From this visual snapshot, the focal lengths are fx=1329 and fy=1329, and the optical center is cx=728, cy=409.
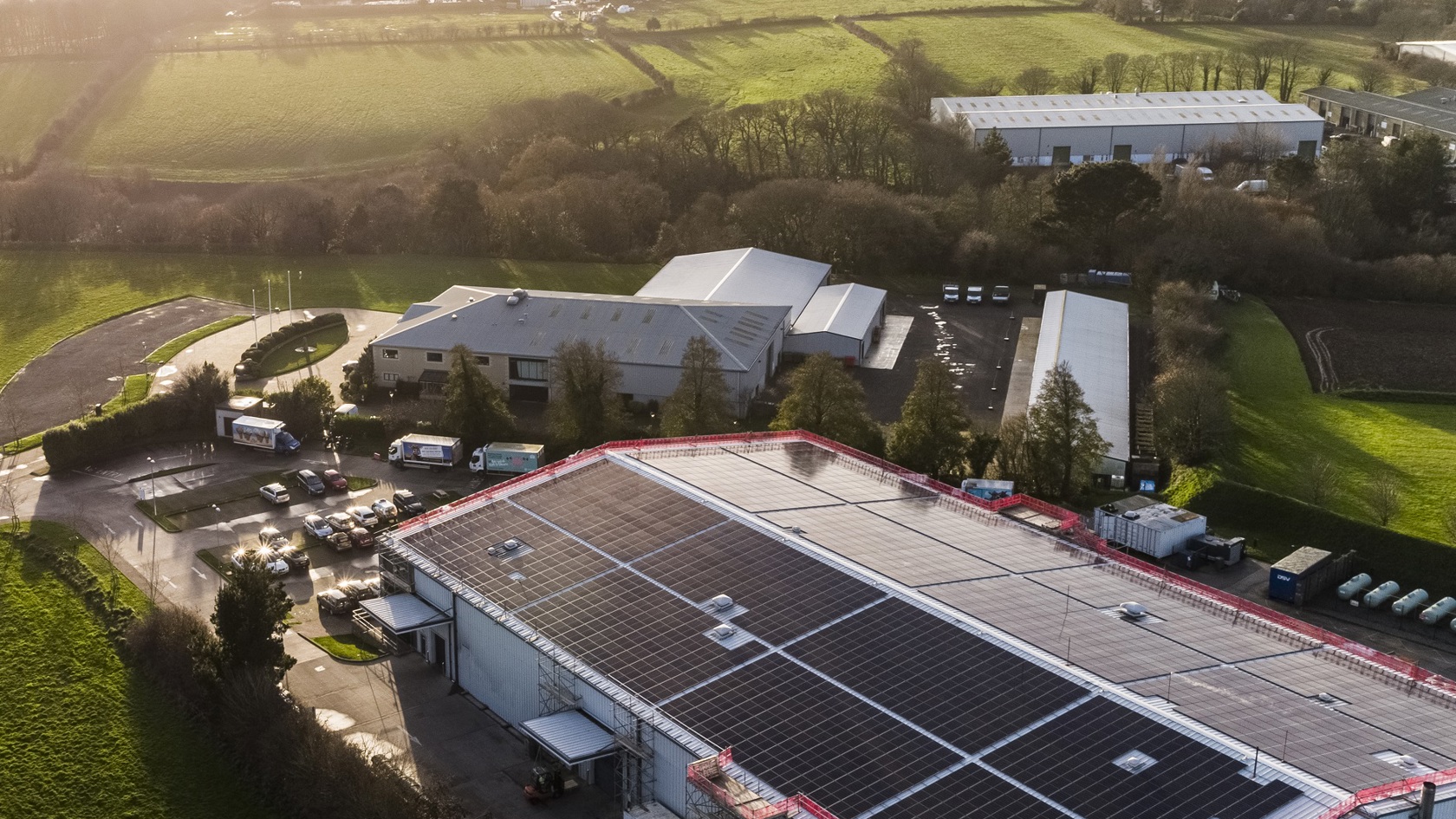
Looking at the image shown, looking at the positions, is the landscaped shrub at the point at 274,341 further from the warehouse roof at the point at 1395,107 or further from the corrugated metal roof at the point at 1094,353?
the warehouse roof at the point at 1395,107

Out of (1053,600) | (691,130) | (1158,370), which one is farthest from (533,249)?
(1053,600)

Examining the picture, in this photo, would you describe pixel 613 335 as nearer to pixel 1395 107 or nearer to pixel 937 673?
pixel 937 673

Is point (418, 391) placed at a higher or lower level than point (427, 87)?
lower

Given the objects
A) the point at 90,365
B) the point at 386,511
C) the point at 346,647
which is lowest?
the point at 346,647

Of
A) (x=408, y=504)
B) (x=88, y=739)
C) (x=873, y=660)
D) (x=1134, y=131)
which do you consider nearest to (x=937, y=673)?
(x=873, y=660)

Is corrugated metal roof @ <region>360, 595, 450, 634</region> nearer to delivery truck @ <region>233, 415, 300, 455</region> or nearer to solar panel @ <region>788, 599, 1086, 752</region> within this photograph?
solar panel @ <region>788, 599, 1086, 752</region>

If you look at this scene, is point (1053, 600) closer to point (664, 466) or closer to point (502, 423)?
point (664, 466)
